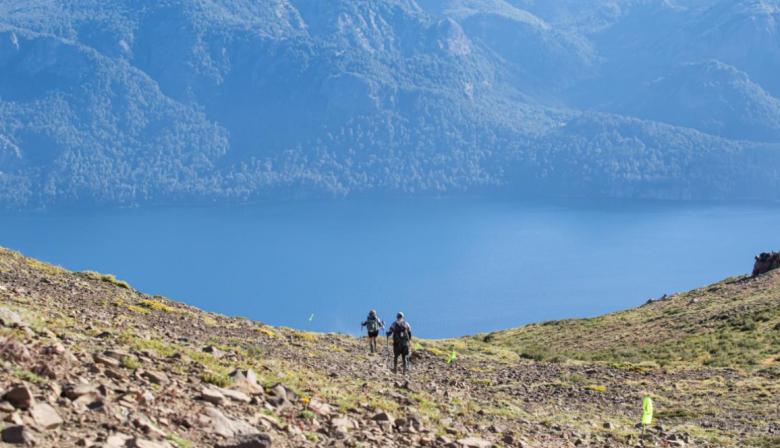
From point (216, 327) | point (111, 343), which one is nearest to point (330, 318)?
point (216, 327)

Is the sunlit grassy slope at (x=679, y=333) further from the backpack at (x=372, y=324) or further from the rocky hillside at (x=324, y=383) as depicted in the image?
the backpack at (x=372, y=324)

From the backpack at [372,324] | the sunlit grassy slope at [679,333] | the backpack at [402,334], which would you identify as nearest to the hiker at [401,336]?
the backpack at [402,334]

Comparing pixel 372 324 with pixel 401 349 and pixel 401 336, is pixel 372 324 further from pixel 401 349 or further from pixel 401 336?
pixel 401 336

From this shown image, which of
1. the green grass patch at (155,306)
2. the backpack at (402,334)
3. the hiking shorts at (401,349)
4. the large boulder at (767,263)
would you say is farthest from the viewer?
the large boulder at (767,263)

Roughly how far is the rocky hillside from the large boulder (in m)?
13.7

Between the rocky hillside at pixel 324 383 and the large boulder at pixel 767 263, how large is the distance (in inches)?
540

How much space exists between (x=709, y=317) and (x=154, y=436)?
104 ft

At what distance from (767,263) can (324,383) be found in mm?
38949

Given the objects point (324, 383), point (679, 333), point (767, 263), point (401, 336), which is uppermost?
point (767, 263)

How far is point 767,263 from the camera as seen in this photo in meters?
50.4

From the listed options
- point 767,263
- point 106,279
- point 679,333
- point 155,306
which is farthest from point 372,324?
point 767,263

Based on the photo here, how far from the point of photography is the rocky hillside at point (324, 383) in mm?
11023

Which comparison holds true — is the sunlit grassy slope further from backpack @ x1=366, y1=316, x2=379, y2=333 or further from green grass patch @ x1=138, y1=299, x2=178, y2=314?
green grass patch @ x1=138, y1=299, x2=178, y2=314

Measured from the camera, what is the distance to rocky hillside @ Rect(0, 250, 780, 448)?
11.0 metres
